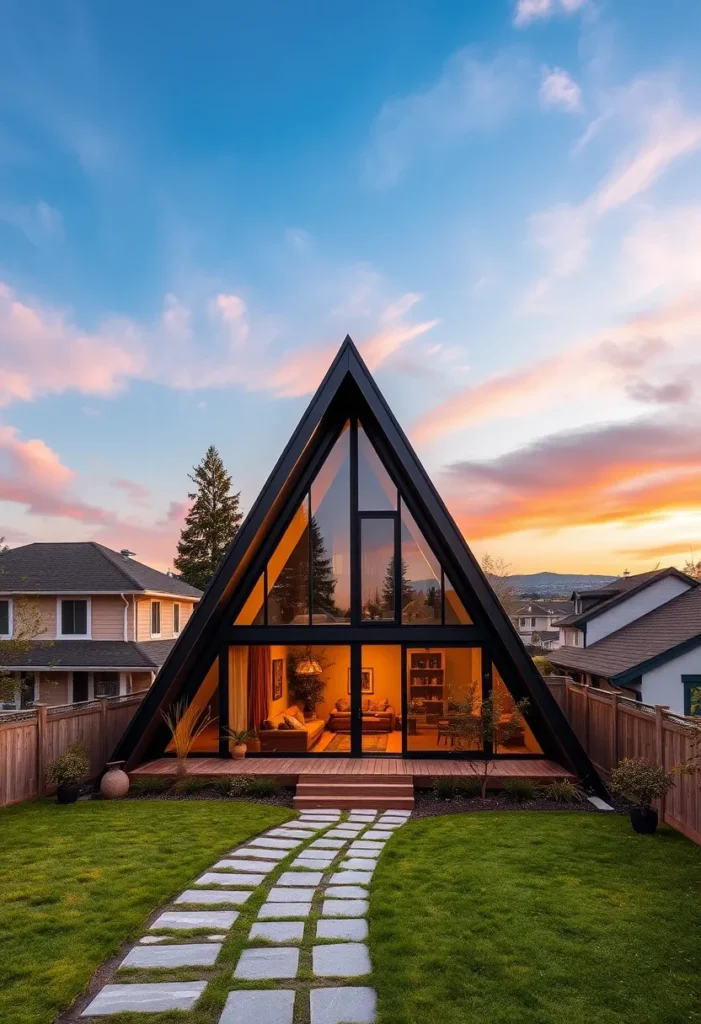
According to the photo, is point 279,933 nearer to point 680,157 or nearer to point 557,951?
point 557,951

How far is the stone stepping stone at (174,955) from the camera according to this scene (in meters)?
4.27

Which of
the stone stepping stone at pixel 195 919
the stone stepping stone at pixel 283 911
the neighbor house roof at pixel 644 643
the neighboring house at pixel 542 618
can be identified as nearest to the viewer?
the stone stepping stone at pixel 195 919

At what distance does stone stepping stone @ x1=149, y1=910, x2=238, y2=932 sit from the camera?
4887mm

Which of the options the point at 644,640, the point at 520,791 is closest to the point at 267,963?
the point at 520,791

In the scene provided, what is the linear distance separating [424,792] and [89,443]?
1366cm

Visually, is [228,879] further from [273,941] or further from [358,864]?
[273,941]

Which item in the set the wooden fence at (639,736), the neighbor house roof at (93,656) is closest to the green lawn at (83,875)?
the wooden fence at (639,736)

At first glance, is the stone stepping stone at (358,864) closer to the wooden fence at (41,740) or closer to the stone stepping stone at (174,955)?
the stone stepping stone at (174,955)

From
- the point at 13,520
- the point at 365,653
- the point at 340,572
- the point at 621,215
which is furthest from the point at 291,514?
the point at 13,520

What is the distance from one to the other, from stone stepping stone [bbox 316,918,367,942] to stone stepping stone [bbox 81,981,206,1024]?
3.52 ft

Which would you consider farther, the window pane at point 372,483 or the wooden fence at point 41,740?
the window pane at point 372,483

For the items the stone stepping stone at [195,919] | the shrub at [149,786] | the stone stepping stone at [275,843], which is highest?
the stone stepping stone at [195,919]

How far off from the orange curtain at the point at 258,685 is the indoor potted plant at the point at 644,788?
6397 mm

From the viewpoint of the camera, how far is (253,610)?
38.4ft
